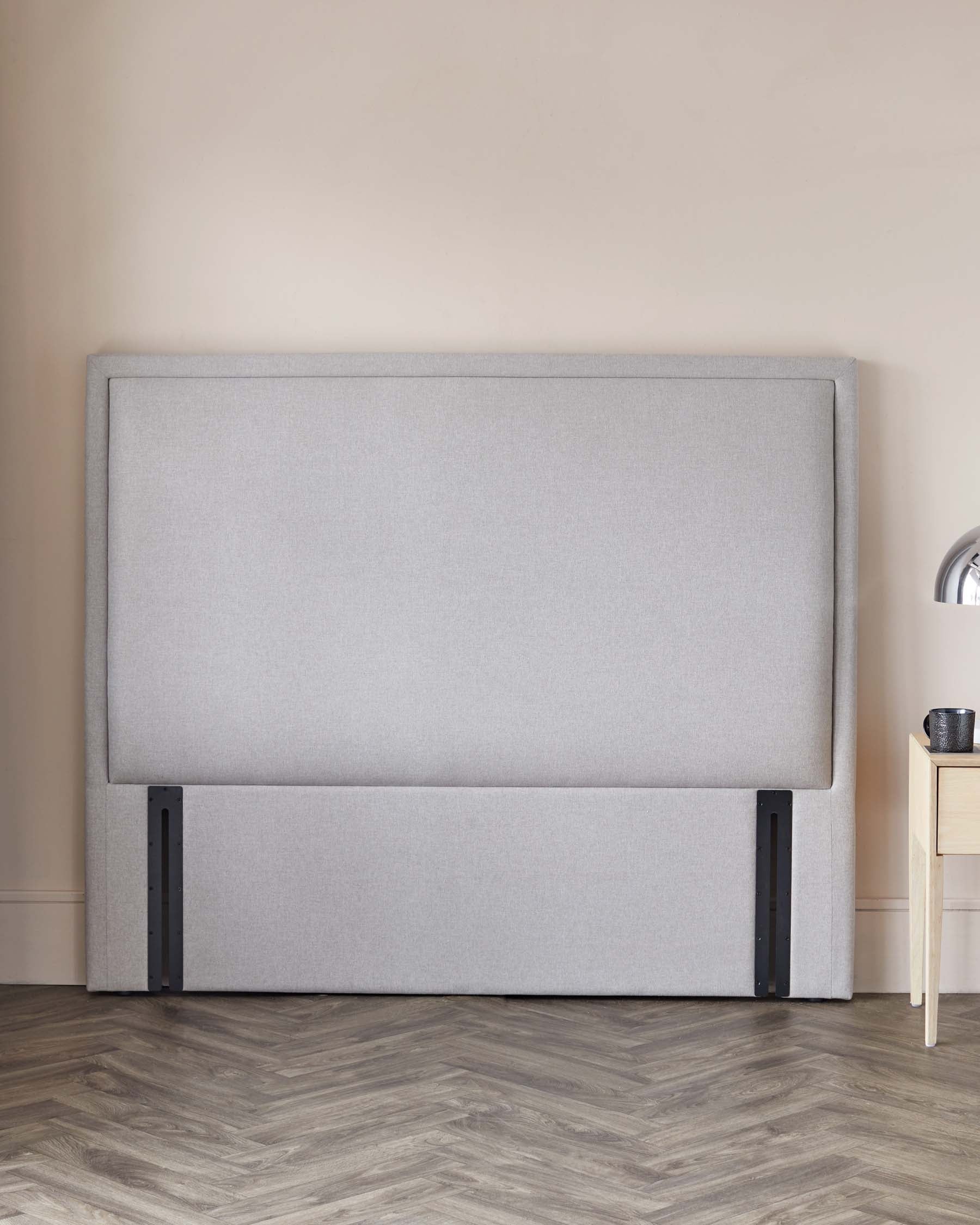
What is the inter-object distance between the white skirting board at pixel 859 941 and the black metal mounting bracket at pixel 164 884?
0.24 metres

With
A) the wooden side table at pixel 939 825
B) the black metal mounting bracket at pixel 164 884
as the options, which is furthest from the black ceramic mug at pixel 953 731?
the black metal mounting bracket at pixel 164 884

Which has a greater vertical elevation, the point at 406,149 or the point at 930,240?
the point at 406,149

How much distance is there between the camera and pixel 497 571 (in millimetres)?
2951

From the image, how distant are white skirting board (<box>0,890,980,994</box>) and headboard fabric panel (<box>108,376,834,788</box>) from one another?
0.46m

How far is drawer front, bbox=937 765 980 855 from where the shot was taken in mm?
2676

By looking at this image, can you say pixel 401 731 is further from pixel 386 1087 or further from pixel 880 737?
pixel 880 737

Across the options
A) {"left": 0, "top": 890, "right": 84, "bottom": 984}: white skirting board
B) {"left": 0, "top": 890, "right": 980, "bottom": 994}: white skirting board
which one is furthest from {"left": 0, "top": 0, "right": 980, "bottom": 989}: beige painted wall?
{"left": 0, "top": 890, "right": 84, "bottom": 984}: white skirting board

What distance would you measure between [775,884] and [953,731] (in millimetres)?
582

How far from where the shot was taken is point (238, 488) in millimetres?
2975

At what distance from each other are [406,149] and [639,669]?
4.71ft

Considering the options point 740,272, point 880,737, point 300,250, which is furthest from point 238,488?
point 880,737

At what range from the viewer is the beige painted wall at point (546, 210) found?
303cm

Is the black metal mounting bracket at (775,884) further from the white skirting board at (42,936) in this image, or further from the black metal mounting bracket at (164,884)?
the white skirting board at (42,936)

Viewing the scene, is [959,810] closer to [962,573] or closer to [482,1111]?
[962,573]
